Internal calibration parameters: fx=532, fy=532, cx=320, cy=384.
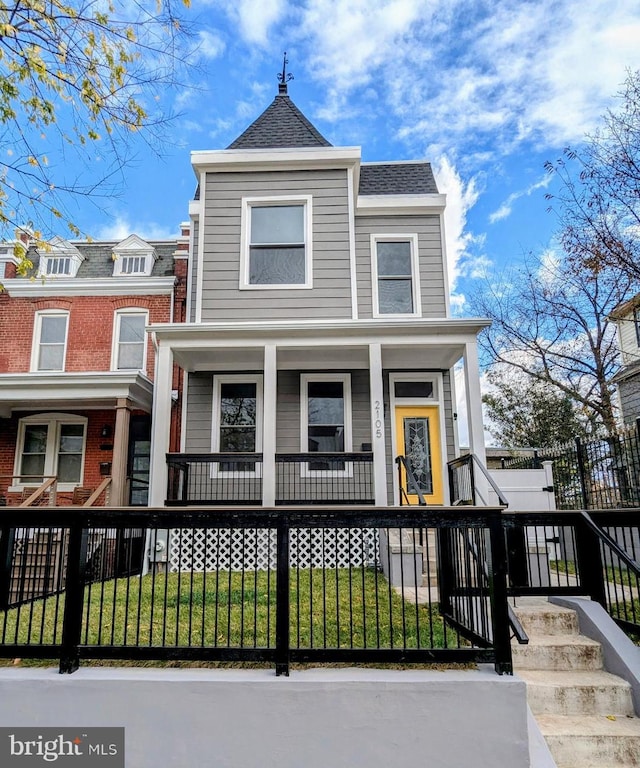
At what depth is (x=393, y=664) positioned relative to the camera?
3.64 metres

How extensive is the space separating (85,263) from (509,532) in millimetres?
12687

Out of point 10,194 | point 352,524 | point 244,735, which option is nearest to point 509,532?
point 352,524

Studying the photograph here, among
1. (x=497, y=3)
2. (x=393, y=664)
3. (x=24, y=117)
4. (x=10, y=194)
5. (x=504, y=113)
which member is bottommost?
(x=393, y=664)

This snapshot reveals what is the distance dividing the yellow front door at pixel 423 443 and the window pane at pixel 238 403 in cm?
273

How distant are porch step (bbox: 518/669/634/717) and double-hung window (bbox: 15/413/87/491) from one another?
35.2 feet

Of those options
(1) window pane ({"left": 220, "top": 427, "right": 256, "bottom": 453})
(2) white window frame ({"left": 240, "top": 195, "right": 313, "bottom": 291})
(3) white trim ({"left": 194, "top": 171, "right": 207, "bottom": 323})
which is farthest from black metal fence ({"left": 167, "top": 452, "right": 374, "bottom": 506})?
(2) white window frame ({"left": 240, "top": 195, "right": 313, "bottom": 291})

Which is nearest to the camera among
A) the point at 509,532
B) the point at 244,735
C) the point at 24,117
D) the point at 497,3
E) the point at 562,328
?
the point at 244,735

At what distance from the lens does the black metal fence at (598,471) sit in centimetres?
742

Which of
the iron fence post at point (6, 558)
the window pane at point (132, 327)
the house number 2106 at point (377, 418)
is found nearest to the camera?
the iron fence post at point (6, 558)

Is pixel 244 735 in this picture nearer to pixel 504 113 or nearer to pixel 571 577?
pixel 571 577

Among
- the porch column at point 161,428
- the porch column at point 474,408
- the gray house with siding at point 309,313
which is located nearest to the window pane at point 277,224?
the gray house with siding at point 309,313

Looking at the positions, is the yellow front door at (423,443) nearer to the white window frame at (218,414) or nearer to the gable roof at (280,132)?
the white window frame at (218,414)

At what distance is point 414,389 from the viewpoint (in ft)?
33.1

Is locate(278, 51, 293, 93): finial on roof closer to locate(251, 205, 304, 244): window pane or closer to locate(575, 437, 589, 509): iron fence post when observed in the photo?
locate(251, 205, 304, 244): window pane
